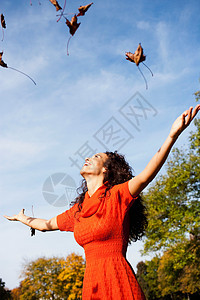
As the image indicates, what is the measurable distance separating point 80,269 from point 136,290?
35125 mm

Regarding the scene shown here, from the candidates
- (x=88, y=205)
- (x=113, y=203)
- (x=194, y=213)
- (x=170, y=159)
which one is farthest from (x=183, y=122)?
(x=170, y=159)

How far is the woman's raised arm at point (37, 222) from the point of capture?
349 centimetres

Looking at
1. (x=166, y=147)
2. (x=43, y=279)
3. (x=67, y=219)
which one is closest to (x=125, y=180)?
(x=67, y=219)

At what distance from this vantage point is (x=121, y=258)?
2.70 meters

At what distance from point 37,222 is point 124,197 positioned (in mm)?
1263

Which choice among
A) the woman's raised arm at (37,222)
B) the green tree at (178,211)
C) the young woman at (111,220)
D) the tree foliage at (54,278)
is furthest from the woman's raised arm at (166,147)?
the tree foliage at (54,278)

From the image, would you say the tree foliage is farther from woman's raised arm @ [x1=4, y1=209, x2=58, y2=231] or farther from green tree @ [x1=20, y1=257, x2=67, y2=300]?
woman's raised arm @ [x1=4, y1=209, x2=58, y2=231]

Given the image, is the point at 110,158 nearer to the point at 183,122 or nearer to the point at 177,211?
the point at 183,122

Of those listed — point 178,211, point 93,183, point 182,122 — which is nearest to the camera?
point 182,122

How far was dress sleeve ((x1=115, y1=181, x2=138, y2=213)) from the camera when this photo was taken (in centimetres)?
275

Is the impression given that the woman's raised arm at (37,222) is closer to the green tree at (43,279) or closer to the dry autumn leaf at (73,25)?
the dry autumn leaf at (73,25)

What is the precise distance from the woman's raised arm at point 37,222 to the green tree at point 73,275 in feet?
109

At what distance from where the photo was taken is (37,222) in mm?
3553

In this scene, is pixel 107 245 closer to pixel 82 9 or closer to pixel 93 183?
pixel 93 183
